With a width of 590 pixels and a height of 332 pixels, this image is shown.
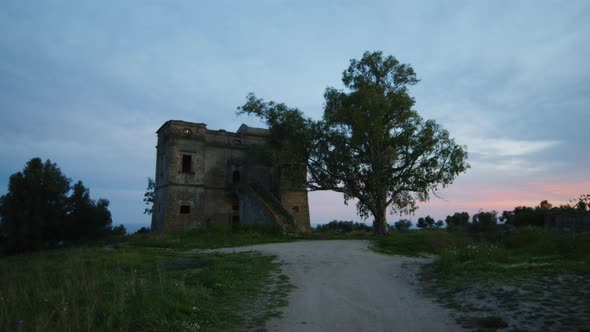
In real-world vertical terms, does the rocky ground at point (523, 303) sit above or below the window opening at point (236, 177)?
below

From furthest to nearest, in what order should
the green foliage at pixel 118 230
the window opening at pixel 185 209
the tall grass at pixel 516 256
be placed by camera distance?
the green foliage at pixel 118 230 → the window opening at pixel 185 209 → the tall grass at pixel 516 256

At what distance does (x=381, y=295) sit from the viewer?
24.7 ft

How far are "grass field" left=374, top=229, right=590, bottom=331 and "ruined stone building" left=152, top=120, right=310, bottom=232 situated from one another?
51.3ft

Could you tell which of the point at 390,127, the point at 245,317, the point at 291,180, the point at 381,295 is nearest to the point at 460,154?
the point at 390,127

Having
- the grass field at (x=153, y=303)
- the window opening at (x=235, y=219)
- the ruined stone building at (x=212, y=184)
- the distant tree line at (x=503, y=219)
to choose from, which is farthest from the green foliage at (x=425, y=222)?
the grass field at (x=153, y=303)

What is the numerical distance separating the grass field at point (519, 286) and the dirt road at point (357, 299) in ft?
1.46

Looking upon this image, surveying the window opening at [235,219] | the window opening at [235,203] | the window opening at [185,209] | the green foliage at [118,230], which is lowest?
the green foliage at [118,230]

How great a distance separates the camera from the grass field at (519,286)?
17.3ft

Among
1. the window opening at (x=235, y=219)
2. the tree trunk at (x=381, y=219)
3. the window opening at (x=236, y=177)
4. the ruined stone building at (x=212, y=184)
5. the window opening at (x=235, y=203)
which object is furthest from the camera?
the window opening at (x=236, y=177)

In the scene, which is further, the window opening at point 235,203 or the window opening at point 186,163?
the window opening at point 235,203

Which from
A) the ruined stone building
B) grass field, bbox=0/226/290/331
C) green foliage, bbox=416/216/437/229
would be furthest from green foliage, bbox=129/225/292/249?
green foliage, bbox=416/216/437/229

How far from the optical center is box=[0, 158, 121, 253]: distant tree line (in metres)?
29.8

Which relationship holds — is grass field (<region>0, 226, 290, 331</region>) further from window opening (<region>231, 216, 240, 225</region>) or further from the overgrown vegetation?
window opening (<region>231, 216, 240, 225</region>)

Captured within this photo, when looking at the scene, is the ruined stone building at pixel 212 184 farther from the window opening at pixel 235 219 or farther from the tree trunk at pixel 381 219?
the tree trunk at pixel 381 219
